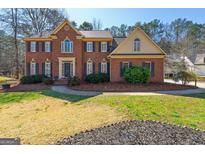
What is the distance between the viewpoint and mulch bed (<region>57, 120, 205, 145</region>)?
712 cm

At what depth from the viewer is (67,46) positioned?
942 inches

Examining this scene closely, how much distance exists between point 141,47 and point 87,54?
17.5 ft

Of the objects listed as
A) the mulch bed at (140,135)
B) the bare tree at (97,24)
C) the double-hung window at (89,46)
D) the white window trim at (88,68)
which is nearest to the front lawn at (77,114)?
the mulch bed at (140,135)

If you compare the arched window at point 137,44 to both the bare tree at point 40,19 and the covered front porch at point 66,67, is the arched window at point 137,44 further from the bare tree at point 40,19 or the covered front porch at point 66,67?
the bare tree at point 40,19

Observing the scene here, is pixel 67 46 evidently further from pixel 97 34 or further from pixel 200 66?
pixel 200 66

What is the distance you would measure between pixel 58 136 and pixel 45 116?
139 inches

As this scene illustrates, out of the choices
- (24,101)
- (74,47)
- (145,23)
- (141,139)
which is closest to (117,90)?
(24,101)

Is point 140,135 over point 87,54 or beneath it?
beneath

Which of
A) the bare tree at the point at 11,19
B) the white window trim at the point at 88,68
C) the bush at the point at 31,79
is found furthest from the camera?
the bare tree at the point at 11,19

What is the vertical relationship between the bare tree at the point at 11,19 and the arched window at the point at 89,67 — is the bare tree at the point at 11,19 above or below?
above

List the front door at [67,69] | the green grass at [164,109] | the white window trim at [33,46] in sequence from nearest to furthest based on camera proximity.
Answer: the green grass at [164,109], the front door at [67,69], the white window trim at [33,46]

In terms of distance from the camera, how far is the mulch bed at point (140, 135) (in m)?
7.12

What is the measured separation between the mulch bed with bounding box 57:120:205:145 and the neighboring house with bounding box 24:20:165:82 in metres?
14.4

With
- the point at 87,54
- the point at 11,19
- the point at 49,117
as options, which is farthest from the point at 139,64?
the point at 11,19
